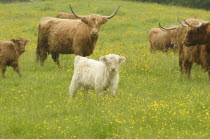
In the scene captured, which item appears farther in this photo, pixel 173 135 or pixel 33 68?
pixel 33 68

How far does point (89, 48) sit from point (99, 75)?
13.3 feet

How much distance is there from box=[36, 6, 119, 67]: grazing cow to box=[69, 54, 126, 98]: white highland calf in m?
2.93

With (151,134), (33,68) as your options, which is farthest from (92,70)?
(33,68)

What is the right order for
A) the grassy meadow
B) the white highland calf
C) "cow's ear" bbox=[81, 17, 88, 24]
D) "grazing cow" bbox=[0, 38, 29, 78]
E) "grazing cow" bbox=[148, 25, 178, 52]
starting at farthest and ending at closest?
"grazing cow" bbox=[148, 25, 178, 52] → "cow's ear" bbox=[81, 17, 88, 24] → "grazing cow" bbox=[0, 38, 29, 78] → the white highland calf → the grassy meadow

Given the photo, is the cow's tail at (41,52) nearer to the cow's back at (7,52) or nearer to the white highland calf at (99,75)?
the cow's back at (7,52)

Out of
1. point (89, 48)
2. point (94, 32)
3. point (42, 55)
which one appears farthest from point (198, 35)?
point (42, 55)

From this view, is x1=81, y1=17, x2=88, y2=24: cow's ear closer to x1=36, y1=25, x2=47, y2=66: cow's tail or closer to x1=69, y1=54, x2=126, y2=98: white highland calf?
x1=36, y1=25, x2=47, y2=66: cow's tail

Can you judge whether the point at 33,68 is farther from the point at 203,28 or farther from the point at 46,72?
the point at 203,28

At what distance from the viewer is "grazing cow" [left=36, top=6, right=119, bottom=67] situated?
11.9 meters

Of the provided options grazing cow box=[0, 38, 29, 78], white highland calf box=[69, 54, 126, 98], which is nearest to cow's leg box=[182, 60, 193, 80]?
white highland calf box=[69, 54, 126, 98]

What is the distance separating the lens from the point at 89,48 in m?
12.2

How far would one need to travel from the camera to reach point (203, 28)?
35.9 ft

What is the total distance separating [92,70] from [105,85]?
570 millimetres

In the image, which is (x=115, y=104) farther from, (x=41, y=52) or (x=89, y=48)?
(x=41, y=52)
